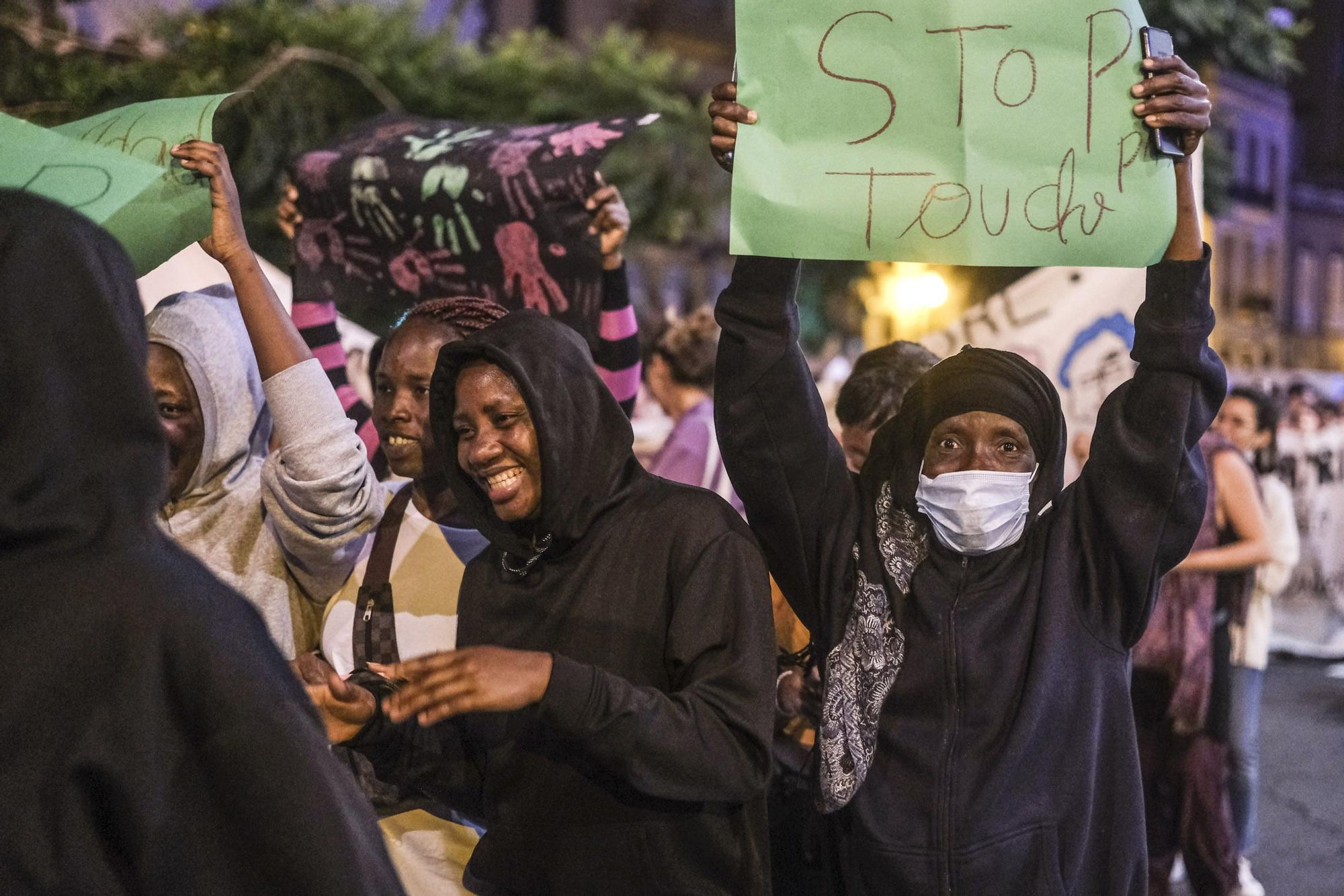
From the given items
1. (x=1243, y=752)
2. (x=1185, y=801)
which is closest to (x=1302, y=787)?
(x=1243, y=752)

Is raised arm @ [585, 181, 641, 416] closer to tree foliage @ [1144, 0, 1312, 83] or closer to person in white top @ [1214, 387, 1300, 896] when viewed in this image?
person in white top @ [1214, 387, 1300, 896]

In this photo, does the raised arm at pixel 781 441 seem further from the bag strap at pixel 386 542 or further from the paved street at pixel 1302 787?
the paved street at pixel 1302 787

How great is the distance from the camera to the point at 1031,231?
235 centimetres

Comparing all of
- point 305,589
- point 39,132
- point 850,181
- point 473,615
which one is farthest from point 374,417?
point 850,181

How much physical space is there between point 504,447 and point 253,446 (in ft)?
3.07

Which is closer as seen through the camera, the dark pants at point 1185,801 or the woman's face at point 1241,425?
the dark pants at point 1185,801

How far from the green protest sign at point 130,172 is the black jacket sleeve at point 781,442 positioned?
104 centimetres

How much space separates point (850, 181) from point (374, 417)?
4.70 feet

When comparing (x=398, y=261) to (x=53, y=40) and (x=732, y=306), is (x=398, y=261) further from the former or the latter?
(x=53, y=40)

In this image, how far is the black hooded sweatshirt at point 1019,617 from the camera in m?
2.39

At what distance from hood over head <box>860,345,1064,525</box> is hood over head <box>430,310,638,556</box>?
1.83 ft

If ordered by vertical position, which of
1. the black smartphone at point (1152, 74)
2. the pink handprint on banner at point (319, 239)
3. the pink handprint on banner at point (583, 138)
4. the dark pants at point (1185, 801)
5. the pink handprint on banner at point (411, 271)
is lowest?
the dark pants at point (1185, 801)

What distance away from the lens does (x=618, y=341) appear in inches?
146

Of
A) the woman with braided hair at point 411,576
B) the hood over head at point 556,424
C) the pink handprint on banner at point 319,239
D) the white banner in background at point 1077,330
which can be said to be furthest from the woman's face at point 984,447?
the white banner in background at point 1077,330
